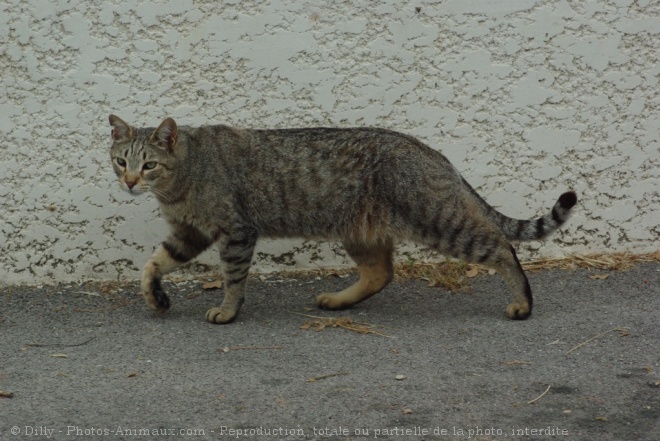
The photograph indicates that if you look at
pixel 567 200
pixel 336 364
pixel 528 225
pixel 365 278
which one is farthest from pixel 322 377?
pixel 567 200

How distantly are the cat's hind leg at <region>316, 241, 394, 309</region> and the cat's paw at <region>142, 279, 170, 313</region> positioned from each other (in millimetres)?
961

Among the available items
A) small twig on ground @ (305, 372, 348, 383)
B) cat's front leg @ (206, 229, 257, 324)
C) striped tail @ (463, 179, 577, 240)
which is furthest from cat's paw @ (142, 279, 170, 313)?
striped tail @ (463, 179, 577, 240)

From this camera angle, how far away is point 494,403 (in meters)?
4.18

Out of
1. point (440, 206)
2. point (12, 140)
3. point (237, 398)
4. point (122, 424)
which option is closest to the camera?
point (122, 424)

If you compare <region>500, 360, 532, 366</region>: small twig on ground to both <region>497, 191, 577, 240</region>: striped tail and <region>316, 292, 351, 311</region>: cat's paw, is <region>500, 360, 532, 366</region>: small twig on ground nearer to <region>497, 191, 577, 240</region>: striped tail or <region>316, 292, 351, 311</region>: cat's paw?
<region>497, 191, 577, 240</region>: striped tail

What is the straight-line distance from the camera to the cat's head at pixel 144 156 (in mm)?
5301

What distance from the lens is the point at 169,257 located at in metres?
5.58

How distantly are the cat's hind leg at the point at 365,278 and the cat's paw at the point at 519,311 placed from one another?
819 mm

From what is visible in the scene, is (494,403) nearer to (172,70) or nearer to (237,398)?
(237,398)

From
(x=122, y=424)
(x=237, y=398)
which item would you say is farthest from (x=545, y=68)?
(x=122, y=424)

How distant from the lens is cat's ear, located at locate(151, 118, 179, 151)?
5312 mm

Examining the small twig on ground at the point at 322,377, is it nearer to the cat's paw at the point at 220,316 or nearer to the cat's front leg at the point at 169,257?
the cat's paw at the point at 220,316

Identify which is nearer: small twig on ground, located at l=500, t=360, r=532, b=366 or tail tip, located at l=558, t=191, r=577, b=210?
small twig on ground, located at l=500, t=360, r=532, b=366

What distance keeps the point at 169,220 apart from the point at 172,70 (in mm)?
1051
